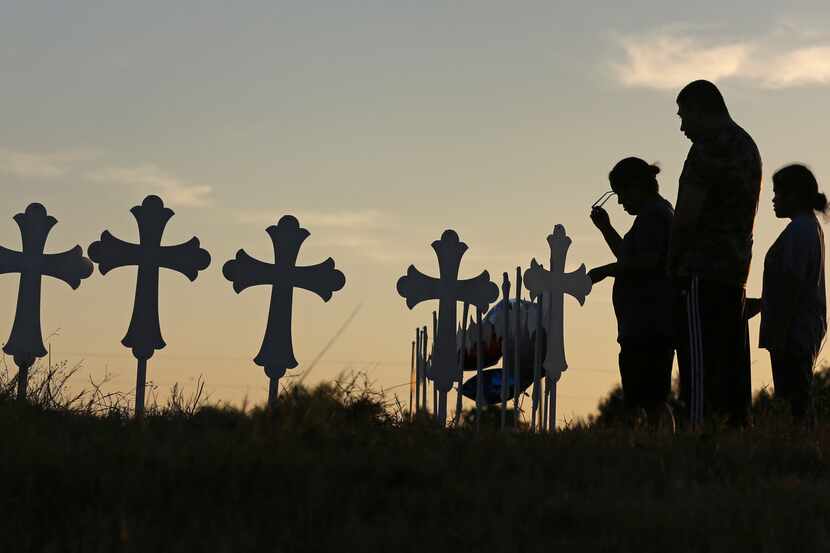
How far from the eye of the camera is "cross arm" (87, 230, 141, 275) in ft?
34.6

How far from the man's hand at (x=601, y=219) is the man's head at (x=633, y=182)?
501 mm

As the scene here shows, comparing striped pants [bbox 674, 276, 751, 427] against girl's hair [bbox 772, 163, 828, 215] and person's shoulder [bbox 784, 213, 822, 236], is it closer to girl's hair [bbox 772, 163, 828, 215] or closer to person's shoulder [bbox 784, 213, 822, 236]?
person's shoulder [bbox 784, 213, 822, 236]

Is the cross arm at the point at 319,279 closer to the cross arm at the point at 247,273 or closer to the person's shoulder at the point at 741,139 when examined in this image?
the cross arm at the point at 247,273

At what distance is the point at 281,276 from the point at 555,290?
3142 mm

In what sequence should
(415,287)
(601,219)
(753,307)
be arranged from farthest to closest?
(415,287), (601,219), (753,307)

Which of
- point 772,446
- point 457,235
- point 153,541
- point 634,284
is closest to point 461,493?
point 153,541

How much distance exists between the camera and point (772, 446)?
7.79 metres

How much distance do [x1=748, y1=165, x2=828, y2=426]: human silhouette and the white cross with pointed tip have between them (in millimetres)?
3704

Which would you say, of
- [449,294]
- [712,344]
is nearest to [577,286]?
[449,294]

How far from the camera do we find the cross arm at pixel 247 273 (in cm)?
1060

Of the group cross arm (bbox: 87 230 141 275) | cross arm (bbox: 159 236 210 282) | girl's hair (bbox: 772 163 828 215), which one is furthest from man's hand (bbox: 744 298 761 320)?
cross arm (bbox: 87 230 141 275)

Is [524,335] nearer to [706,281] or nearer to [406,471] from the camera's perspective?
[706,281]

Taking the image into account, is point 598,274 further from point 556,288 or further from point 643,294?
point 556,288

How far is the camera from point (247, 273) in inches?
417
